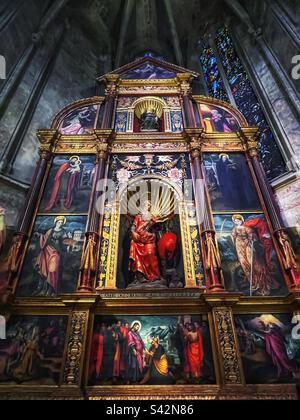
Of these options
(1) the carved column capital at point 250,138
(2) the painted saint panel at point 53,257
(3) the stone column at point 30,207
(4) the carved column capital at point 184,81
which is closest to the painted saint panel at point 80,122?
(3) the stone column at point 30,207

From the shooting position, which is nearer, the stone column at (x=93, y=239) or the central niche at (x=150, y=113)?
the stone column at (x=93, y=239)

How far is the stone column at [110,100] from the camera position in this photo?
10.5m

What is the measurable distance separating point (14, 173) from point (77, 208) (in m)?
3.52

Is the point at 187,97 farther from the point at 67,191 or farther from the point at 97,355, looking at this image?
the point at 97,355

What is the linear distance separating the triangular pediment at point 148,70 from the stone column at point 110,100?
71cm

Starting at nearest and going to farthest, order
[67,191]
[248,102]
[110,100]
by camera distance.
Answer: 1. [67,191]
2. [110,100]
3. [248,102]

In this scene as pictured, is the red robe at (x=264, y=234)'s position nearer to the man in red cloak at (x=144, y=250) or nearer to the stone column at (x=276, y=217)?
the stone column at (x=276, y=217)

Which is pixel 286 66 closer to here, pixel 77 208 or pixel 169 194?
pixel 169 194

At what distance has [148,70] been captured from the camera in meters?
13.5

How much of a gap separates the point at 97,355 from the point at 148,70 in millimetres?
11612

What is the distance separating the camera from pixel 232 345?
227 inches

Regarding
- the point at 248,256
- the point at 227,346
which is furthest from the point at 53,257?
the point at 248,256

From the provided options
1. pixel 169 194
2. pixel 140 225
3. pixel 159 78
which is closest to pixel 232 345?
pixel 140 225

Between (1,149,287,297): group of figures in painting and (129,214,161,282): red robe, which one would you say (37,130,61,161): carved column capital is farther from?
(129,214,161,282): red robe
